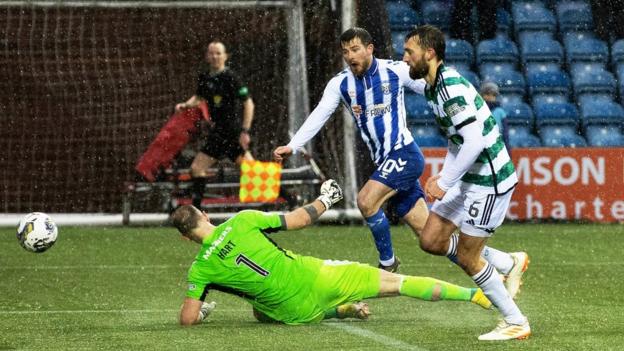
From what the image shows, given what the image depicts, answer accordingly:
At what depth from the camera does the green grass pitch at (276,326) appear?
767 cm

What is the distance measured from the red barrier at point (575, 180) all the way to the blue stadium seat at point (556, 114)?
2.67m

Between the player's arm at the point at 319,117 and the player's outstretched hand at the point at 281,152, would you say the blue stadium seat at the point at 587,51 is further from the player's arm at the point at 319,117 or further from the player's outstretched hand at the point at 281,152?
the player's outstretched hand at the point at 281,152

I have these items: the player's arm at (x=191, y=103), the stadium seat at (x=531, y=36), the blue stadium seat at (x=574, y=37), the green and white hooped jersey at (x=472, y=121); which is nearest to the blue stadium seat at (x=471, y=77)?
the stadium seat at (x=531, y=36)

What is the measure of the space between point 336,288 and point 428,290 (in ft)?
1.84

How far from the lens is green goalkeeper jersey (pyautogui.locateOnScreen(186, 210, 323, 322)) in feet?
26.9

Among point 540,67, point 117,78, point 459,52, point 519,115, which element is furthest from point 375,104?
point 540,67

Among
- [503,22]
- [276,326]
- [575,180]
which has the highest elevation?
[503,22]

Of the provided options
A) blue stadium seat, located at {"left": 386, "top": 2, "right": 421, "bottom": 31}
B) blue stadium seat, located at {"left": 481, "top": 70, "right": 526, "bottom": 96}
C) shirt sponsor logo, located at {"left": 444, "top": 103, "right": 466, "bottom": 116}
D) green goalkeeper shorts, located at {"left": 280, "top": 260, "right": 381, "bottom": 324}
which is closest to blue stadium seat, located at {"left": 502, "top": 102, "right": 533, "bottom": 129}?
blue stadium seat, located at {"left": 481, "top": 70, "right": 526, "bottom": 96}

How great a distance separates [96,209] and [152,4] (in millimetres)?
2774

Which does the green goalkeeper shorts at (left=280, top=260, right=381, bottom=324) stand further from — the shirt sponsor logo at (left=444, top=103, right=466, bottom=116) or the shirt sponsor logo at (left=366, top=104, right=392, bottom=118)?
the shirt sponsor logo at (left=366, top=104, right=392, bottom=118)

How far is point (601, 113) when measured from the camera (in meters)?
19.4

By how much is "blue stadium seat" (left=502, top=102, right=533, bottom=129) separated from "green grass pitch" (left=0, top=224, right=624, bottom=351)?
3951 mm

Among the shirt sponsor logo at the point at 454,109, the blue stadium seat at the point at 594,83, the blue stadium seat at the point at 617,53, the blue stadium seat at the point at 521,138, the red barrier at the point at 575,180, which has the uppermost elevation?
the shirt sponsor logo at the point at 454,109

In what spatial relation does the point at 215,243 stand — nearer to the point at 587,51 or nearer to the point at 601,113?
the point at 601,113
